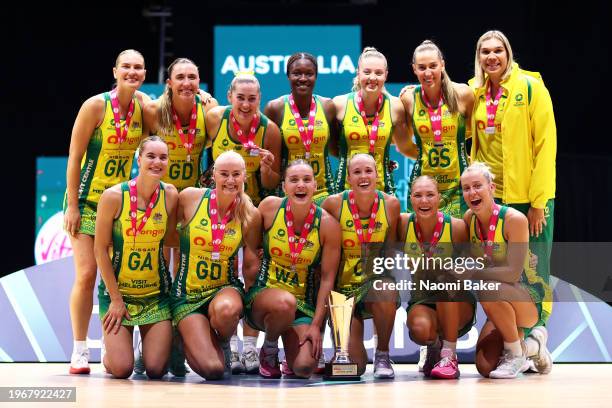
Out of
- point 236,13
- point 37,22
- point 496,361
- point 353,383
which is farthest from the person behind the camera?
point 37,22

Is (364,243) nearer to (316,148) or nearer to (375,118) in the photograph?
(316,148)

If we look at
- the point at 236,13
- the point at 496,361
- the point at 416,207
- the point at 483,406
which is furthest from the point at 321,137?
the point at 236,13

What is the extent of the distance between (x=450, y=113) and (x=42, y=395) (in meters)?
2.62

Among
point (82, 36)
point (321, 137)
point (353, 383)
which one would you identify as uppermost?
point (82, 36)

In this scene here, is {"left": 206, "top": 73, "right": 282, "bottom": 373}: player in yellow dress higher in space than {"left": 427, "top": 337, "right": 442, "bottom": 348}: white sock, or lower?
higher

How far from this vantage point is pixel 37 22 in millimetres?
10156

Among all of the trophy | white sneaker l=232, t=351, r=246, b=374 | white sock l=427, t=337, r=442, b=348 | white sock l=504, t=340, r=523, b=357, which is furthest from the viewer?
white sneaker l=232, t=351, r=246, b=374

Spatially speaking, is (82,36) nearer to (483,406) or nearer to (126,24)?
(126,24)

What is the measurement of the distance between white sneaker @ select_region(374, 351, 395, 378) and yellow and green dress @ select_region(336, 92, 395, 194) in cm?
93

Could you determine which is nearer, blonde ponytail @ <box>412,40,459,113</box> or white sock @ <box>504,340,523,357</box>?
white sock @ <box>504,340,523,357</box>

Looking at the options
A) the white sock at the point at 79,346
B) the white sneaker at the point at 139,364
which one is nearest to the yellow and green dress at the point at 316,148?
the white sneaker at the point at 139,364

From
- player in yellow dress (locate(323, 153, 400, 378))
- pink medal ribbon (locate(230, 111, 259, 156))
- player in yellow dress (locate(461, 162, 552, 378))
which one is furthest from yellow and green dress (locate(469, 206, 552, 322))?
pink medal ribbon (locate(230, 111, 259, 156))

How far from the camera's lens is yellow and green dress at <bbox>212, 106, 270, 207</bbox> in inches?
236

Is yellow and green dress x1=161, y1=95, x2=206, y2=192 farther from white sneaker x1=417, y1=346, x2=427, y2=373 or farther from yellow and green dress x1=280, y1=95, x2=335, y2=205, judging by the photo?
white sneaker x1=417, y1=346, x2=427, y2=373
